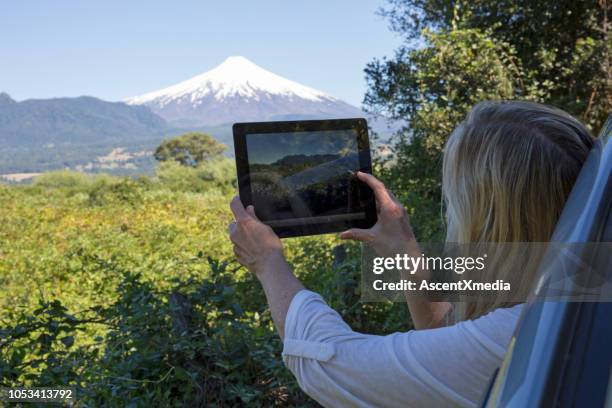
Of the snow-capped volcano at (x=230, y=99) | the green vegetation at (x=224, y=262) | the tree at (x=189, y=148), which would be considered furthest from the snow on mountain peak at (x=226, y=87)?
the green vegetation at (x=224, y=262)

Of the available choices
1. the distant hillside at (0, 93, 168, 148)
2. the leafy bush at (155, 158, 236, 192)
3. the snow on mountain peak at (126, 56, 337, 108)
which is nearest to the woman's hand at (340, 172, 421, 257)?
the leafy bush at (155, 158, 236, 192)

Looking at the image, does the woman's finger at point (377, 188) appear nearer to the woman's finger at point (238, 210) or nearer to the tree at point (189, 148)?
the woman's finger at point (238, 210)

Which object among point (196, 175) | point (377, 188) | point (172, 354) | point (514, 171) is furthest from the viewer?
point (196, 175)

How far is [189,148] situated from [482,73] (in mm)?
57812

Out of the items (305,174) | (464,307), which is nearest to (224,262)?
(305,174)

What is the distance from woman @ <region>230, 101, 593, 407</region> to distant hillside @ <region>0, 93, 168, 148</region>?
175 meters

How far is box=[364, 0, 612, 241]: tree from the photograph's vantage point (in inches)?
223

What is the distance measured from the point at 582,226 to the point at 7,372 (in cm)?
232

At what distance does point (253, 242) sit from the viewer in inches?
45.5

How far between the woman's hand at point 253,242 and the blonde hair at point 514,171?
33 centimetres

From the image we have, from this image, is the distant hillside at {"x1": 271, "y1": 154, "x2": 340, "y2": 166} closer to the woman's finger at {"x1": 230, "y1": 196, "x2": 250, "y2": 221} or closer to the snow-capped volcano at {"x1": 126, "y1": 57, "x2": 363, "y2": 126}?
the woman's finger at {"x1": 230, "y1": 196, "x2": 250, "y2": 221}

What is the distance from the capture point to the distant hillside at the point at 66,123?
568ft

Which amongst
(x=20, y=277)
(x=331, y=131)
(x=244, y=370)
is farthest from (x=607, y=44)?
(x=20, y=277)

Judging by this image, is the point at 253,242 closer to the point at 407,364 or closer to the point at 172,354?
the point at 407,364
